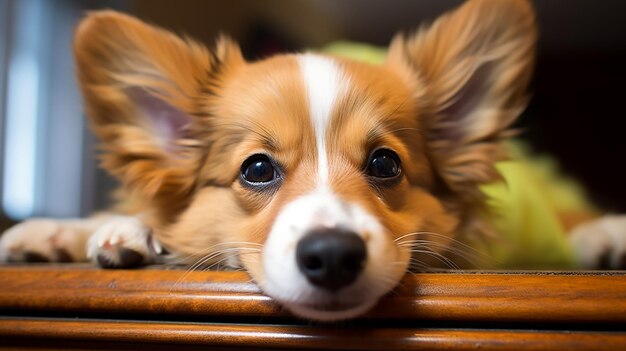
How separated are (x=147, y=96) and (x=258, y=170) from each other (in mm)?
449

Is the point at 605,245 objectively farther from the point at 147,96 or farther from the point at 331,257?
the point at 147,96

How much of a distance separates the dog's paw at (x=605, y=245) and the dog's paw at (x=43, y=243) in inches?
51.0

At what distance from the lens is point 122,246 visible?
46.7 inches

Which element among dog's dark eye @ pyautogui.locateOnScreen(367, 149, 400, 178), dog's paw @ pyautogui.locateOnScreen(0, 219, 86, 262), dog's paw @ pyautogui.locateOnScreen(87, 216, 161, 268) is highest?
dog's dark eye @ pyautogui.locateOnScreen(367, 149, 400, 178)

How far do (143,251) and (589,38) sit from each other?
2563mm

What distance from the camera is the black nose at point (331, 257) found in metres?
0.92

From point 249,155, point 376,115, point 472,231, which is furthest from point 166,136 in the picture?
point 472,231

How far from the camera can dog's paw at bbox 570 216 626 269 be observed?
4.59 feet

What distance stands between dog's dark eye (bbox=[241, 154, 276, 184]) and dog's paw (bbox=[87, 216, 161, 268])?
0.27m

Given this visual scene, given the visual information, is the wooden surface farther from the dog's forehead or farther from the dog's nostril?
the dog's forehead

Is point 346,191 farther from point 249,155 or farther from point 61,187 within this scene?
point 61,187

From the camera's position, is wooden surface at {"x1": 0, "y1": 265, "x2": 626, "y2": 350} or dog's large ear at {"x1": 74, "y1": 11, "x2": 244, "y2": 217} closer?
wooden surface at {"x1": 0, "y1": 265, "x2": 626, "y2": 350}

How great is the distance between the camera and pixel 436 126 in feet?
4.99

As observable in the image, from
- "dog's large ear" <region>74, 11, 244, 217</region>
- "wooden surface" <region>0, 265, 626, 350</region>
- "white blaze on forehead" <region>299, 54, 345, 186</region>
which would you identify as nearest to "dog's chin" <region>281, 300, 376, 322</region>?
"wooden surface" <region>0, 265, 626, 350</region>
